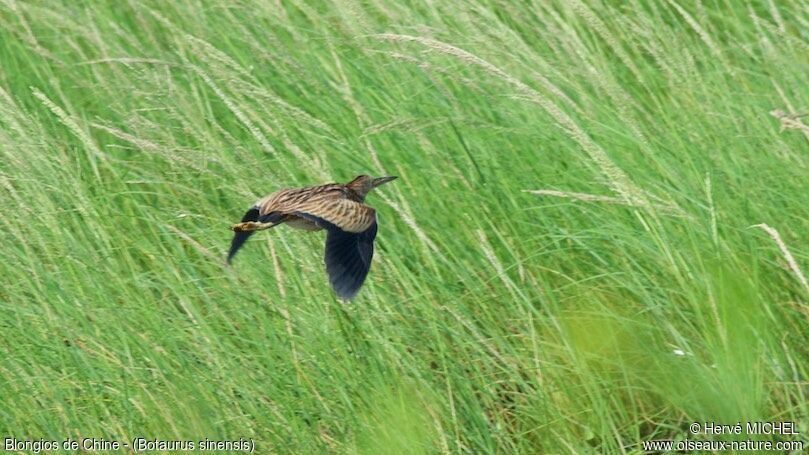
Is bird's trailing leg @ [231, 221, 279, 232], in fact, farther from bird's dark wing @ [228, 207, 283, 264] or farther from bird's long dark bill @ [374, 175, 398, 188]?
bird's long dark bill @ [374, 175, 398, 188]

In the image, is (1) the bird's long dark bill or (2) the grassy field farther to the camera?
(1) the bird's long dark bill

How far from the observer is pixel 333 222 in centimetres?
293

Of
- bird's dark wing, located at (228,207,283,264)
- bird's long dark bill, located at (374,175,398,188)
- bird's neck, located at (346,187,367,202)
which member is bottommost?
bird's long dark bill, located at (374,175,398,188)

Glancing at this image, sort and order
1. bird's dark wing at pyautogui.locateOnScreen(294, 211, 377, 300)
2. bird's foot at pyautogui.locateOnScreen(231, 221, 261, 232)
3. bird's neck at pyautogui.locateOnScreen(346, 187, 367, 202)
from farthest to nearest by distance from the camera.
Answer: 1. bird's neck at pyautogui.locateOnScreen(346, 187, 367, 202)
2. bird's foot at pyautogui.locateOnScreen(231, 221, 261, 232)
3. bird's dark wing at pyautogui.locateOnScreen(294, 211, 377, 300)

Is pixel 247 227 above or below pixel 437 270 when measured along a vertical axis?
above

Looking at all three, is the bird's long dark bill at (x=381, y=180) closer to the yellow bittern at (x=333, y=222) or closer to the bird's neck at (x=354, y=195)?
the bird's neck at (x=354, y=195)

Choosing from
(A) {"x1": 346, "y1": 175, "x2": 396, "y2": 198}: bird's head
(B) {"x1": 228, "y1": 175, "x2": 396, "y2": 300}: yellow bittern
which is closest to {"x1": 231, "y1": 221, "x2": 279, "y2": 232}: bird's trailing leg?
(B) {"x1": 228, "y1": 175, "x2": 396, "y2": 300}: yellow bittern

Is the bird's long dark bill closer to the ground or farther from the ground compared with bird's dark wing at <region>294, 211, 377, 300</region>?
closer to the ground

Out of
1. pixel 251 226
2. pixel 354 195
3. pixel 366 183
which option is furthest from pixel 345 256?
pixel 366 183

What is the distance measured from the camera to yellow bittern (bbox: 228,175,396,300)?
285 centimetres

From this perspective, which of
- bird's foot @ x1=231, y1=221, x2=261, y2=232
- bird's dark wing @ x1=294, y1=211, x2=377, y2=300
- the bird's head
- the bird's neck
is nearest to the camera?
bird's dark wing @ x1=294, y1=211, x2=377, y2=300

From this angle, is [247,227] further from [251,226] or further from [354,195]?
[354,195]

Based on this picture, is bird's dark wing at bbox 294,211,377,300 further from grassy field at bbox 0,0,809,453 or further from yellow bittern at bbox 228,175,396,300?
grassy field at bbox 0,0,809,453
